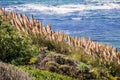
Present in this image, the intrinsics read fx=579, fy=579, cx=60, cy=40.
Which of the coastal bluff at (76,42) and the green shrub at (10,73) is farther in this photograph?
the coastal bluff at (76,42)

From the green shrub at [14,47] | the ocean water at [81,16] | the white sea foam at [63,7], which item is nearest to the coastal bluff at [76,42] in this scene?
the green shrub at [14,47]

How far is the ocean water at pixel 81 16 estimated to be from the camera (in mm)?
24967

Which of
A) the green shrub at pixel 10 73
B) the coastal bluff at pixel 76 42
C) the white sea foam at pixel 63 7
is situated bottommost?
the white sea foam at pixel 63 7

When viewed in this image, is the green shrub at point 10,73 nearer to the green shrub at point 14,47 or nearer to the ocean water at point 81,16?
the green shrub at point 14,47

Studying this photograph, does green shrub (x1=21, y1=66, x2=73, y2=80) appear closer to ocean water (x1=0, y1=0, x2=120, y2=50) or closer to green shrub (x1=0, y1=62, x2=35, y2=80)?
green shrub (x1=0, y1=62, x2=35, y2=80)

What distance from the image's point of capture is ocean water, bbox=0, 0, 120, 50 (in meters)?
25.0

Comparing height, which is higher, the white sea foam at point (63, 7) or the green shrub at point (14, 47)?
the green shrub at point (14, 47)

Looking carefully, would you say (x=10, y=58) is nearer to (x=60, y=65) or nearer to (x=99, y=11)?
(x=60, y=65)

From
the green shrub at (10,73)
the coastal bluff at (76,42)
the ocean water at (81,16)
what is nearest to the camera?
the green shrub at (10,73)

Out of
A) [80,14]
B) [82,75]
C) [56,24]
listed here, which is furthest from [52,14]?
[82,75]

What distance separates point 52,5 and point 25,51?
19.7 metres

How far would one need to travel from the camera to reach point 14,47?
1348 cm

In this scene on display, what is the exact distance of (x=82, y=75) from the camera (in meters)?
13.1

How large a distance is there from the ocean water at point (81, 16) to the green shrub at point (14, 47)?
884cm
